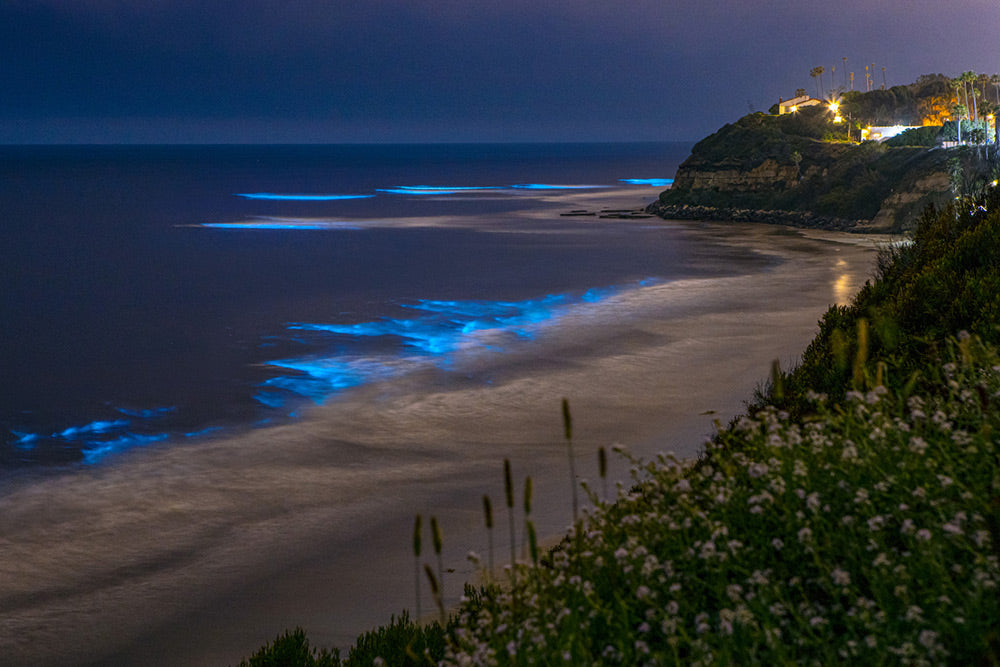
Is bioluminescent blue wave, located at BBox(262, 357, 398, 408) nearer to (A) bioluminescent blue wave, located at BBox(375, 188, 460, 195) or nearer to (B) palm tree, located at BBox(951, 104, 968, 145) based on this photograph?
(B) palm tree, located at BBox(951, 104, 968, 145)

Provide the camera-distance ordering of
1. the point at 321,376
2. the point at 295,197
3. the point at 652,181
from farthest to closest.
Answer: the point at 652,181
the point at 295,197
the point at 321,376

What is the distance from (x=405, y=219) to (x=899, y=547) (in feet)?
229

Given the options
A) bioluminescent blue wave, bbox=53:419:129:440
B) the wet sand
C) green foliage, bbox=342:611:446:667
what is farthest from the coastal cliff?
green foliage, bbox=342:611:446:667

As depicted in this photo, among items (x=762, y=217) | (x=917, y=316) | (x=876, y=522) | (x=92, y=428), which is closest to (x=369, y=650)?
(x=876, y=522)

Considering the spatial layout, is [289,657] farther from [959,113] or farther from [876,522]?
[959,113]

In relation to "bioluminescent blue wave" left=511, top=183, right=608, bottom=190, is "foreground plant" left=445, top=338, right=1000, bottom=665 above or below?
below

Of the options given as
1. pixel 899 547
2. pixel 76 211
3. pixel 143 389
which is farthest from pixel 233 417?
pixel 76 211

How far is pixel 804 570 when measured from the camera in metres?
5.03

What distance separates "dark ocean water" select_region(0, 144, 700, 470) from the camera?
1934cm

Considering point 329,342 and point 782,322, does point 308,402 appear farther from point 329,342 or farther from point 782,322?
point 782,322

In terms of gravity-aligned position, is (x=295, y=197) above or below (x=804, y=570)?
above

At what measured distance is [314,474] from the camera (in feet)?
47.2

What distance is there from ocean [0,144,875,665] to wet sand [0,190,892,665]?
0.05 meters

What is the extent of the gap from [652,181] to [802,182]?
61.6m
